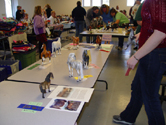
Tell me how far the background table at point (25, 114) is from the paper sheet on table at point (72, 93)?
80 millimetres

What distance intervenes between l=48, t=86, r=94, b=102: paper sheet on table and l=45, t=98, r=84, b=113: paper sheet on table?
0.04m

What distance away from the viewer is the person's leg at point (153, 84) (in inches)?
46.7

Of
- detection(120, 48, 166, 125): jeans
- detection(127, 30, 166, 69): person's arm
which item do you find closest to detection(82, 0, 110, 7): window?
detection(120, 48, 166, 125): jeans

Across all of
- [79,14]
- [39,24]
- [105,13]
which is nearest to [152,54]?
[39,24]

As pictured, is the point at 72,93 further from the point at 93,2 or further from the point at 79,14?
the point at 93,2

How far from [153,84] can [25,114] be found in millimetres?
Result: 952

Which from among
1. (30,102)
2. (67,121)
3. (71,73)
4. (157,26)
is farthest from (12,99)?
(157,26)

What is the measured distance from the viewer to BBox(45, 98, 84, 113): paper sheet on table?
1.13 m

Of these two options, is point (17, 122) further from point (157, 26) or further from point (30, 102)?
point (157, 26)

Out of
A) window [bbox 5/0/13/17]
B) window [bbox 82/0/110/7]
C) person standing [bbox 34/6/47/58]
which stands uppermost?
window [bbox 82/0/110/7]

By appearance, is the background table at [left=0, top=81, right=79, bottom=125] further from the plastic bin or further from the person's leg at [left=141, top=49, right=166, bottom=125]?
the plastic bin

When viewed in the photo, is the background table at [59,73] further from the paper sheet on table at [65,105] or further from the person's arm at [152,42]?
the person's arm at [152,42]

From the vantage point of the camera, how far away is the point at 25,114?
1.08 m

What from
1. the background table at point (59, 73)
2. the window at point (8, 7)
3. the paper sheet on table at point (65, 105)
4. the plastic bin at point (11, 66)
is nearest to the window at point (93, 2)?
the window at point (8, 7)
